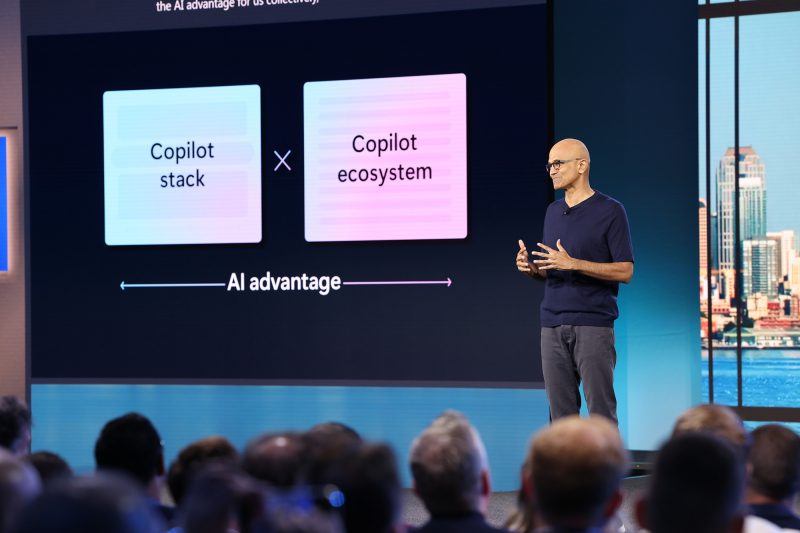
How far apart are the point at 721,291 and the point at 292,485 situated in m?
6.23

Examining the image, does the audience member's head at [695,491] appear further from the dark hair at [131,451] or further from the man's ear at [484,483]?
the dark hair at [131,451]

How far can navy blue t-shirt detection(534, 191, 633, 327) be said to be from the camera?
391 centimetres

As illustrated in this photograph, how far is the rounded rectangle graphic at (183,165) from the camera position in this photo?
5117 millimetres

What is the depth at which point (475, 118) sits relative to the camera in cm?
486

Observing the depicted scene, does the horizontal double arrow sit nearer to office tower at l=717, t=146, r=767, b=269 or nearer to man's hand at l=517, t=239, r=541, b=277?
man's hand at l=517, t=239, r=541, b=277

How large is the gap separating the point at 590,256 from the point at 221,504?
2644mm

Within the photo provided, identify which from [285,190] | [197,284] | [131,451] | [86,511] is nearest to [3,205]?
[197,284]

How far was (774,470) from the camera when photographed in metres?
2.18

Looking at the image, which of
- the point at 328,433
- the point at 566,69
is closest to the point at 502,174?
the point at 566,69

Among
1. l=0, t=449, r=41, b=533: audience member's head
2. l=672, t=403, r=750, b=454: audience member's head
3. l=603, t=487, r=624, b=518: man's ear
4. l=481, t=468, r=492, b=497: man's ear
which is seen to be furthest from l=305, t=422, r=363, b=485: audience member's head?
l=672, t=403, r=750, b=454: audience member's head

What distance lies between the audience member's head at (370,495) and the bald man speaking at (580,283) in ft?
7.52

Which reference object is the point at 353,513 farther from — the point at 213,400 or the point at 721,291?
the point at 721,291

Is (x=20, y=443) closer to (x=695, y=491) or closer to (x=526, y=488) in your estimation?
(x=526, y=488)

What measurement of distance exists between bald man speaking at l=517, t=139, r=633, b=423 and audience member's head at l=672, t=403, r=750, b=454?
4.59 feet
